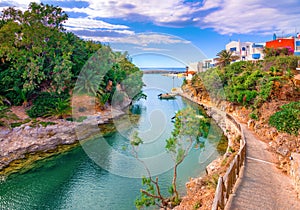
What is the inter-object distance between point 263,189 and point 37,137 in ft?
46.9

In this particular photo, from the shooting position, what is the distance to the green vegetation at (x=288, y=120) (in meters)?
11.5

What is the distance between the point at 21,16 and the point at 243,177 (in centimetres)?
2008

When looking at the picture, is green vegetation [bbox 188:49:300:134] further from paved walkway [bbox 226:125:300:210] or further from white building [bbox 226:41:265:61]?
white building [bbox 226:41:265:61]

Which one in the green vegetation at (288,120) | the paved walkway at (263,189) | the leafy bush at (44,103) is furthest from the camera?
the leafy bush at (44,103)

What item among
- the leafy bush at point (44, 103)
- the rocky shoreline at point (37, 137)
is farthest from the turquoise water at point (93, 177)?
the leafy bush at point (44, 103)

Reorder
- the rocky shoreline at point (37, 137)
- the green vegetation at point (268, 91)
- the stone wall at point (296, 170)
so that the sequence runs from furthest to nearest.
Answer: the rocky shoreline at point (37, 137) < the green vegetation at point (268, 91) < the stone wall at point (296, 170)

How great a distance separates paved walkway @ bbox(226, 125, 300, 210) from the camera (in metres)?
5.68

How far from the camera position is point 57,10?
2170 cm

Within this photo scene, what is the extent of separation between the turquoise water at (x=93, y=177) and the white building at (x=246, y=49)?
85.5ft

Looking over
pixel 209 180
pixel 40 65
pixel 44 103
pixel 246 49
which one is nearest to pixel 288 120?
pixel 209 180

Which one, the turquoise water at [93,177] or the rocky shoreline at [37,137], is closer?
the turquoise water at [93,177]

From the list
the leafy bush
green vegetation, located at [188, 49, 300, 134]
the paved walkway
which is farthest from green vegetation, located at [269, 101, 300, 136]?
the leafy bush

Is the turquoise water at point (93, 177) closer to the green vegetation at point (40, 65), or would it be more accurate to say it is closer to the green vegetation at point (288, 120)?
the green vegetation at point (288, 120)

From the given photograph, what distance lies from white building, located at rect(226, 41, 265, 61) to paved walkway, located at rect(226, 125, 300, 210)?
3150 centimetres
